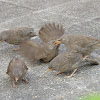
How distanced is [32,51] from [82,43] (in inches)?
48.7

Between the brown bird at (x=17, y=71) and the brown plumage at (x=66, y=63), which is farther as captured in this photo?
the brown plumage at (x=66, y=63)

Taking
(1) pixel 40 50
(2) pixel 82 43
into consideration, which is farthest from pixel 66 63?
(1) pixel 40 50

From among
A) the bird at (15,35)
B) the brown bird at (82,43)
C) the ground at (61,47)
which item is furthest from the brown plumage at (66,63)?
the bird at (15,35)

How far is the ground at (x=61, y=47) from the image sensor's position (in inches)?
184

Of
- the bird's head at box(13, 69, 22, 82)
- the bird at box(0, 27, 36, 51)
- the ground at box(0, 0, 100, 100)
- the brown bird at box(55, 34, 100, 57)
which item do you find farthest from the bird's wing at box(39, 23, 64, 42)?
the bird's head at box(13, 69, 22, 82)

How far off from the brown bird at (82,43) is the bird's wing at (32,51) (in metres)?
0.46

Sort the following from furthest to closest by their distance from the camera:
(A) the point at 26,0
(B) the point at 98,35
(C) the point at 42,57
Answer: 1. (A) the point at 26,0
2. (B) the point at 98,35
3. (C) the point at 42,57

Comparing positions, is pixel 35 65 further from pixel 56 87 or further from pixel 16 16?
pixel 16 16

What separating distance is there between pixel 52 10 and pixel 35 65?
172 inches

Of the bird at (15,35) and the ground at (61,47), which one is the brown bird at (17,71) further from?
the bird at (15,35)

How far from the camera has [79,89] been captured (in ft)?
15.4

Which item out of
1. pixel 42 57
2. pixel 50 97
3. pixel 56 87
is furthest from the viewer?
pixel 42 57

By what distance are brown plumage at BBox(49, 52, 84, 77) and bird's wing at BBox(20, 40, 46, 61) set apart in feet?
2.44

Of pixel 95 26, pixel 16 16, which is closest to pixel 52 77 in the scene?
pixel 95 26
